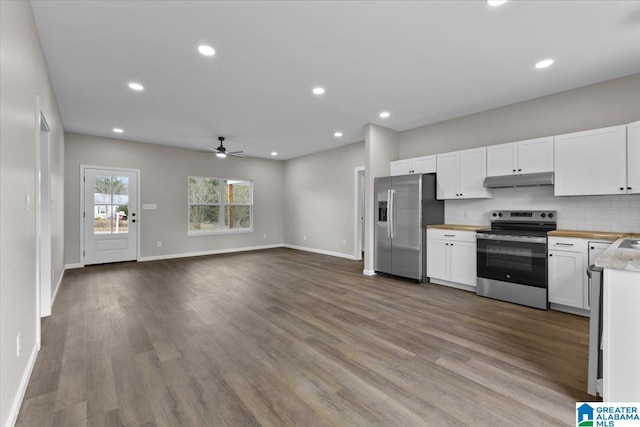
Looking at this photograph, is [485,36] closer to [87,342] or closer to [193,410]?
[193,410]

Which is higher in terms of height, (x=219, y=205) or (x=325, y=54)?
(x=325, y=54)

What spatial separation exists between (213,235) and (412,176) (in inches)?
212

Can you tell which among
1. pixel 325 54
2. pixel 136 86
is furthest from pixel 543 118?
pixel 136 86

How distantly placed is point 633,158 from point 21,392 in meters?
5.58

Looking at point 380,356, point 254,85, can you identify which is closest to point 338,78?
point 254,85

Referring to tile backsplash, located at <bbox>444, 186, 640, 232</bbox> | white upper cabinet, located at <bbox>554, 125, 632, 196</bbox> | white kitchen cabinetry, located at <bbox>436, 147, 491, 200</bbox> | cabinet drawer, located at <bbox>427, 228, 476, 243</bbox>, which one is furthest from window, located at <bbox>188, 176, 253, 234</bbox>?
white upper cabinet, located at <bbox>554, 125, 632, 196</bbox>

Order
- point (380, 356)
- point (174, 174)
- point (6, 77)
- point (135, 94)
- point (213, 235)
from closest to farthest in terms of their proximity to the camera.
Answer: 1. point (6, 77)
2. point (380, 356)
3. point (135, 94)
4. point (174, 174)
5. point (213, 235)

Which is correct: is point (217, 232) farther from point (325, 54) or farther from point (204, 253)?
point (325, 54)

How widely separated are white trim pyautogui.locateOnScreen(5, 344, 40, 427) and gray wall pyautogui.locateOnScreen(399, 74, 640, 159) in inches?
218

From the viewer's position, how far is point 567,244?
3.15 m

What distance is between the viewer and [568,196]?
3.47 m

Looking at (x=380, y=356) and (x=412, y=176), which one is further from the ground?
(x=412, y=176)

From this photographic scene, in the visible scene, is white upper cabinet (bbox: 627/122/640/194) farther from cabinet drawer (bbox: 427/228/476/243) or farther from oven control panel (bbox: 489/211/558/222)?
cabinet drawer (bbox: 427/228/476/243)

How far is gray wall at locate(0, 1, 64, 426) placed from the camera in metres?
1.53
